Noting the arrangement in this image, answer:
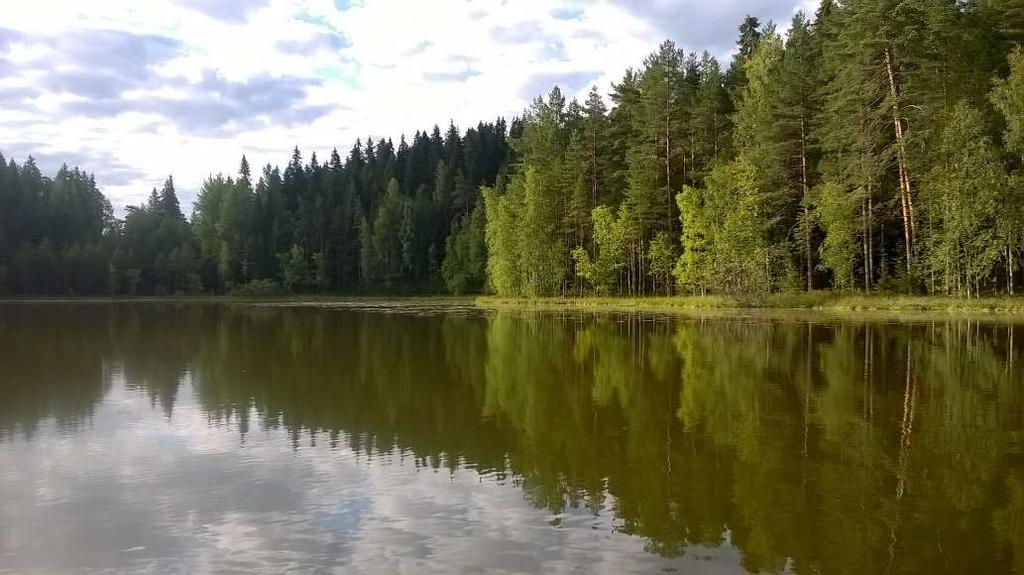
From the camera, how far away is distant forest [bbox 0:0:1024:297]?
38.3 metres

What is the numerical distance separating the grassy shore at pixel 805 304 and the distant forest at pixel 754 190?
1.37 meters

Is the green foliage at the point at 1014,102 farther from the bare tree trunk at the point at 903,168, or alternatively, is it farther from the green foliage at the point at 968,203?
the bare tree trunk at the point at 903,168

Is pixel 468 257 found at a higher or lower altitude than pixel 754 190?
lower

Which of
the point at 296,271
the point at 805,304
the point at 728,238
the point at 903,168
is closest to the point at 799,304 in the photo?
the point at 805,304

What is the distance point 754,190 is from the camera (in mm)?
47094

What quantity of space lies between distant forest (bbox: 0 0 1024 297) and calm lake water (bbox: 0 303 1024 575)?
21.4 metres

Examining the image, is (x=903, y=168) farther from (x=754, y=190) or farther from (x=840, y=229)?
(x=754, y=190)

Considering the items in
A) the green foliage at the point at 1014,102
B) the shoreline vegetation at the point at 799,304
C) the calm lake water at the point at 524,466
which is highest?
the green foliage at the point at 1014,102

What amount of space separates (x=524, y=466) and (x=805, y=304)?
38372mm

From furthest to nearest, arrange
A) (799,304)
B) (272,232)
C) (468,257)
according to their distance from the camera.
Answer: (272,232), (468,257), (799,304)

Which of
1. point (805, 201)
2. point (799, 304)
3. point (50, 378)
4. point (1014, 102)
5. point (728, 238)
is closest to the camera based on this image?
point (50, 378)

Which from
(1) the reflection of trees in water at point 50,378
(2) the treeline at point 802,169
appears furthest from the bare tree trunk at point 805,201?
(1) the reflection of trees in water at point 50,378

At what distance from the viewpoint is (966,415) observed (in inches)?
489

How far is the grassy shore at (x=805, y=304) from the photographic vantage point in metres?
34.8
